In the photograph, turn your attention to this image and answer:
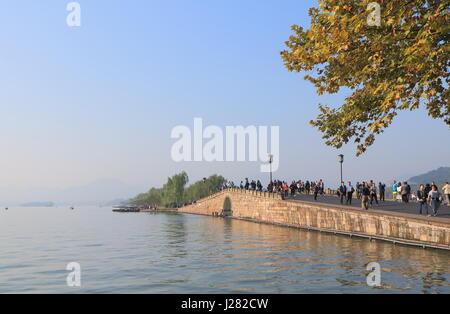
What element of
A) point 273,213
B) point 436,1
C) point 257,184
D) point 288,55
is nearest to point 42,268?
point 288,55

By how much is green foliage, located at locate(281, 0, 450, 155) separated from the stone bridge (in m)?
6.86

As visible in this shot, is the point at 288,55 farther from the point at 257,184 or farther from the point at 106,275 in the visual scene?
the point at 257,184

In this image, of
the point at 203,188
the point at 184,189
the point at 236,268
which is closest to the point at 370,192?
the point at 236,268

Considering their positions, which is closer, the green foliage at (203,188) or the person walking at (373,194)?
the person walking at (373,194)

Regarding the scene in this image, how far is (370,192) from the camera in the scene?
33219mm

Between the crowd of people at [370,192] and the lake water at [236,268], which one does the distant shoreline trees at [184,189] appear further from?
the lake water at [236,268]

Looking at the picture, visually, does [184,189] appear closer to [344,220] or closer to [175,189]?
[175,189]

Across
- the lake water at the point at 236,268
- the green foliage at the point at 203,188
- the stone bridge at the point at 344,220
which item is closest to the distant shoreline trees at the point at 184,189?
the green foliage at the point at 203,188

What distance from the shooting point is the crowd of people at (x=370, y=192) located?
2477 centimetres

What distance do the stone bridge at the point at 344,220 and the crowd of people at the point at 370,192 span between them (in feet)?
4.10

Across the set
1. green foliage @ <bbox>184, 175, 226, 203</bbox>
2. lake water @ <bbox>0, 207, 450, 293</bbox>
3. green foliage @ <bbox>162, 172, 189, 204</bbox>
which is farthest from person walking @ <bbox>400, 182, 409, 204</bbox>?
green foliage @ <bbox>162, 172, 189, 204</bbox>

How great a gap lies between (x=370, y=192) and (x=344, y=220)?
423 cm

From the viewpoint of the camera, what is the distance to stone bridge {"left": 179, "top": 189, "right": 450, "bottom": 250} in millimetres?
21859
